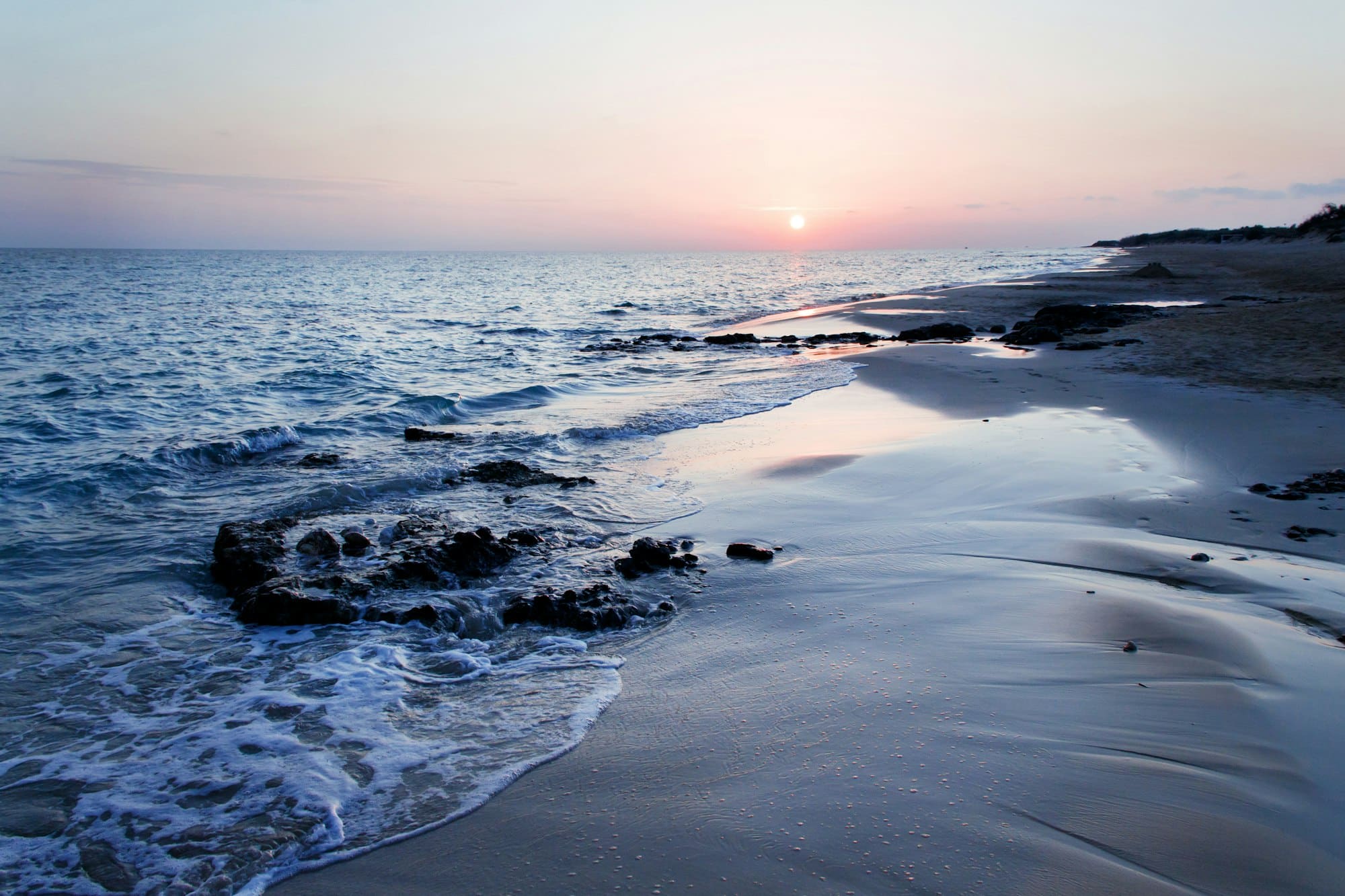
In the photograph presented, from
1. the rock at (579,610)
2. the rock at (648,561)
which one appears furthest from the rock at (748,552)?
the rock at (579,610)

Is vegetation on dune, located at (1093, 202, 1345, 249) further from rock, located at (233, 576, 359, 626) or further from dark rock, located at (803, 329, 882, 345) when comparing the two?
rock, located at (233, 576, 359, 626)

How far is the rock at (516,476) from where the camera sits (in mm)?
8383

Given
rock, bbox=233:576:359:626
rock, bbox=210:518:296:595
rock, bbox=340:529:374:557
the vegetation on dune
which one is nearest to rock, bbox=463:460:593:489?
rock, bbox=340:529:374:557

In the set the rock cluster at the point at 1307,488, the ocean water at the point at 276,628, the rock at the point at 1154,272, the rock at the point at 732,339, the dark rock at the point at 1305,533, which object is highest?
the rock at the point at 1154,272

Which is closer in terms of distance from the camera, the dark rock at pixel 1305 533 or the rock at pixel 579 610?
the rock at pixel 579 610

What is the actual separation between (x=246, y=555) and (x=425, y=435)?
529 centimetres

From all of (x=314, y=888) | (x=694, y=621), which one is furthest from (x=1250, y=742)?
(x=314, y=888)

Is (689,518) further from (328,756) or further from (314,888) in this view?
(314,888)

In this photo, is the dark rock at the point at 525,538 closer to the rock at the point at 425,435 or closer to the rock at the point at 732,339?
the rock at the point at 425,435

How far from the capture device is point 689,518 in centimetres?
698

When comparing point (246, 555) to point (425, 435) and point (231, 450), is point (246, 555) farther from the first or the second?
point (425, 435)

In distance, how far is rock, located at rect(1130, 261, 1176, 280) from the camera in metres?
31.8

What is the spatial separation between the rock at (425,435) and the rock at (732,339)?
11.8m

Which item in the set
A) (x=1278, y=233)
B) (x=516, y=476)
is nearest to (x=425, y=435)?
(x=516, y=476)
